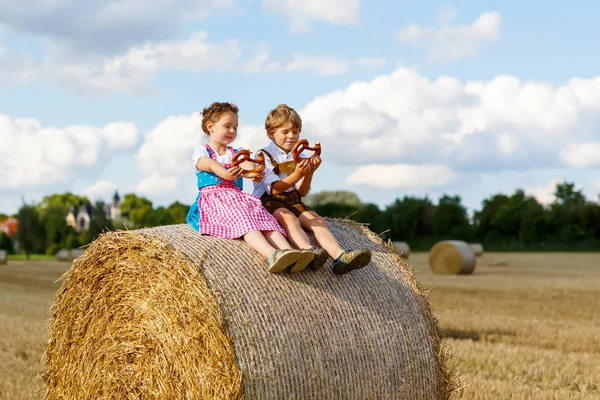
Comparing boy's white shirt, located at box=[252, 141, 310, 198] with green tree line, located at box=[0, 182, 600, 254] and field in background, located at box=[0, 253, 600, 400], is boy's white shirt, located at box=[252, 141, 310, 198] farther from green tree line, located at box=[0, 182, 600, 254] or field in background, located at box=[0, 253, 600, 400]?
green tree line, located at box=[0, 182, 600, 254]

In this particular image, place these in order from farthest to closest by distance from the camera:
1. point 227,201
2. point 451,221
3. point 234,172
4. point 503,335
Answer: point 451,221 → point 503,335 → point 227,201 → point 234,172

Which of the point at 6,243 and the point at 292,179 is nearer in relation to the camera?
the point at 292,179

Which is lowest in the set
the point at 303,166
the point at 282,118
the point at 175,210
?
the point at 303,166

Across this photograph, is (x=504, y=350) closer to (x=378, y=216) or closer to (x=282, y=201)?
(x=282, y=201)

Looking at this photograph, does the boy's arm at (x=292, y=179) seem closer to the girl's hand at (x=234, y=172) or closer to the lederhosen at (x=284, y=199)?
the lederhosen at (x=284, y=199)

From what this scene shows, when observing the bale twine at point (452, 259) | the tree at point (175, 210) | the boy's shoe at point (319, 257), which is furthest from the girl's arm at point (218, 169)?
the tree at point (175, 210)

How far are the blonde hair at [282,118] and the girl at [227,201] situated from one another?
258 mm

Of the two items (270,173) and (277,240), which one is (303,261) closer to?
(277,240)

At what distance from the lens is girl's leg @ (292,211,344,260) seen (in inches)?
223

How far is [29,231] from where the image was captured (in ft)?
210

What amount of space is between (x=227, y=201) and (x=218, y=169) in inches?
9.2

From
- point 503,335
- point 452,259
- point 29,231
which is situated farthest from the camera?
point 29,231

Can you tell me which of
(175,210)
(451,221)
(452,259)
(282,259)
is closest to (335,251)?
(282,259)

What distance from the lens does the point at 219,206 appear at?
5.54 metres
